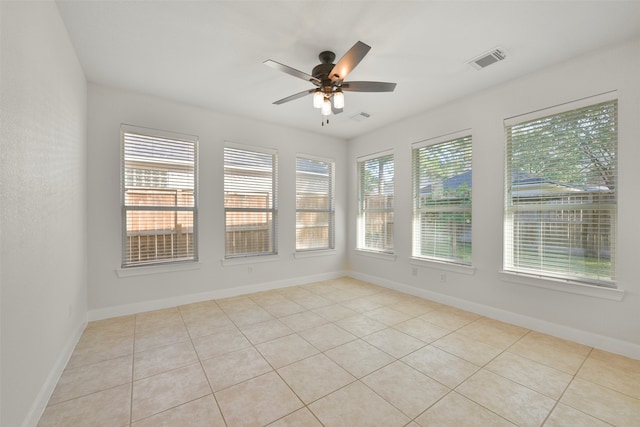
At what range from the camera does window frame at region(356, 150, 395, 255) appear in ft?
15.4

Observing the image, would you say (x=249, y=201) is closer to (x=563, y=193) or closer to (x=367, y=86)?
(x=367, y=86)

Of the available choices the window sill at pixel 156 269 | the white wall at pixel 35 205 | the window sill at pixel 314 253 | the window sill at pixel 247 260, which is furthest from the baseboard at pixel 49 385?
the window sill at pixel 314 253

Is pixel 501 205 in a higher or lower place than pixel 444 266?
higher

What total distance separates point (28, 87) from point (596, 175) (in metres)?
4.61

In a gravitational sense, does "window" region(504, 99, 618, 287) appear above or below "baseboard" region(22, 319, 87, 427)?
above

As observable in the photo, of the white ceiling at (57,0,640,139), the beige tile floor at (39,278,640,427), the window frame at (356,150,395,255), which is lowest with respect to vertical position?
the beige tile floor at (39,278,640,427)

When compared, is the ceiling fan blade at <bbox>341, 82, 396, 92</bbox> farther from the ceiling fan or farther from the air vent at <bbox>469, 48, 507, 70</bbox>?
the air vent at <bbox>469, 48, 507, 70</bbox>

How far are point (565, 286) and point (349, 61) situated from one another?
308 centimetres

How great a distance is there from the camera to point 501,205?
3.26 m

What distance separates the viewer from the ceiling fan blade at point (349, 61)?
199 cm

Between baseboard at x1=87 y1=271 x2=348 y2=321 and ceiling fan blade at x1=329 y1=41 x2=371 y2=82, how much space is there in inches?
132

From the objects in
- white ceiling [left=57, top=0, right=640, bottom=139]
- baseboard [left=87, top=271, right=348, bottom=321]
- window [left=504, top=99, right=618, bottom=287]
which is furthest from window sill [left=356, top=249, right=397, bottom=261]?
white ceiling [left=57, top=0, right=640, bottom=139]

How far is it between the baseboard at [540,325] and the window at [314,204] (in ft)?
5.98

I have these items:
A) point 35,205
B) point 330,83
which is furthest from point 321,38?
point 35,205
